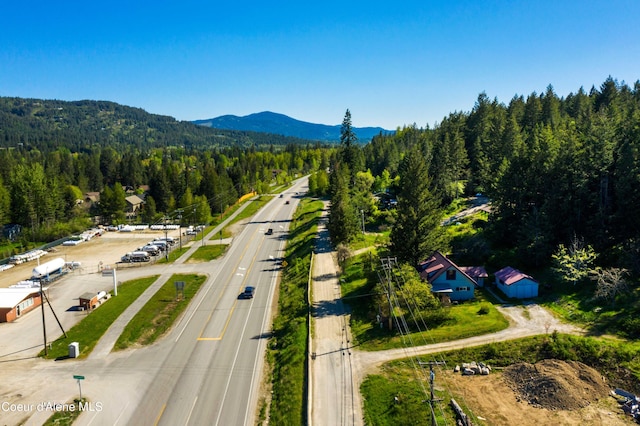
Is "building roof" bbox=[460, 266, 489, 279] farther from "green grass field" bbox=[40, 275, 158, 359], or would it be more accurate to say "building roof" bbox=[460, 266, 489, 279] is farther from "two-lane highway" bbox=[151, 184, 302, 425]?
"green grass field" bbox=[40, 275, 158, 359]

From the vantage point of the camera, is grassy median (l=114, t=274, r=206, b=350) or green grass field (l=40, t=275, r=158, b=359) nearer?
A: green grass field (l=40, t=275, r=158, b=359)

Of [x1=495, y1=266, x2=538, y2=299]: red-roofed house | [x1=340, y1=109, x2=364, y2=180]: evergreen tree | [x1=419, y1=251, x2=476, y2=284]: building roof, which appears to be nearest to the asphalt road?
[x1=419, y1=251, x2=476, y2=284]: building roof

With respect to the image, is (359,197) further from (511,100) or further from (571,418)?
(511,100)

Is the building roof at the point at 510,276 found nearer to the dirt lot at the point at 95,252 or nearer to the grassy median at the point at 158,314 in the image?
the grassy median at the point at 158,314

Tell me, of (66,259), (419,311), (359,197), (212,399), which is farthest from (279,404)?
(66,259)

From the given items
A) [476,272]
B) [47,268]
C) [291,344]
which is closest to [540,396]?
[291,344]

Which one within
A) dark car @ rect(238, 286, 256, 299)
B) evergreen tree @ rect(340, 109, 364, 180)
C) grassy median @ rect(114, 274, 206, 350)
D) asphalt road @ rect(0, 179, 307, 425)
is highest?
evergreen tree @ rect(340, 109, 364, 180)

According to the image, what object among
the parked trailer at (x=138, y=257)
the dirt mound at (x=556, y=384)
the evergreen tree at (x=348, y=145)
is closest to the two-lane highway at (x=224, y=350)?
the parked trailer at (x=138, y=257)

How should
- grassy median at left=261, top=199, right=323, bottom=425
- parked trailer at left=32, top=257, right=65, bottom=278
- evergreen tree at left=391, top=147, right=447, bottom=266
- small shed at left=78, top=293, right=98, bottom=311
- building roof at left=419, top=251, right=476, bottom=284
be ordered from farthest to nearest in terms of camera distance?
parked trailer at left=32, top=257, right=65, bottom=278, small shed at left=78, top=293, right=98, bottom=311, evergreen tree at left=391, top=147, right=447, bottom=266, building roof at left=419, top=251, right=476, bottom=284, grassy median at left=261, top=199, right=323, bottom=425
